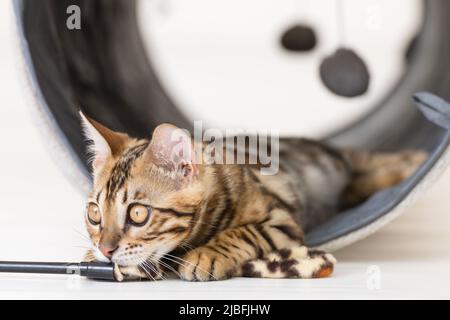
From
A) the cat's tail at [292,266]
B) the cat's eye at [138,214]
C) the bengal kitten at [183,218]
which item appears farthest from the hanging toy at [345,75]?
the cat's eye at [138,214]

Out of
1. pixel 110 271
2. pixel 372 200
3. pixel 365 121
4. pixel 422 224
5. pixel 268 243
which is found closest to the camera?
pixel 110 271

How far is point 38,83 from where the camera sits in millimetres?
1544

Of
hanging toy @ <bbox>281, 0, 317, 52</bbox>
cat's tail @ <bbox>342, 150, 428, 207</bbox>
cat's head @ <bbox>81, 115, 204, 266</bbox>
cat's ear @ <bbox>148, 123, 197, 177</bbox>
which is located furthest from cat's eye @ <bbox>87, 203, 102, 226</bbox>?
hanging toy @ <bbox>281, 0, 317, 52</bbox>

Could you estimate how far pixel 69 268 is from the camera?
54.9 inches

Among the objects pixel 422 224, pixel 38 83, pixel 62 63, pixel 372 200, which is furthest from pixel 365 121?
pixel 38 83

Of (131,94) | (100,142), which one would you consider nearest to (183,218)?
(100,142)

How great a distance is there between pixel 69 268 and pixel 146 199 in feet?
0.55

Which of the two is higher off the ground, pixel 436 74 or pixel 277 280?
pixel 436 74

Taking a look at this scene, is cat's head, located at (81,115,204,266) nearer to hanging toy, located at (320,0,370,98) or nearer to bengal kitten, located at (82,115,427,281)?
bengal kitten, located at (82,115,427,281)

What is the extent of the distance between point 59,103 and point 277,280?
1.74 ft

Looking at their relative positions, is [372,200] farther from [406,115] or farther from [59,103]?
[59,103]

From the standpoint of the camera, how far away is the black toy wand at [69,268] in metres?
1.38

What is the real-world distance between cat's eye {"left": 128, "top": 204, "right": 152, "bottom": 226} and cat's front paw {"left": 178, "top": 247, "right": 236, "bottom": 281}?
0.32ft

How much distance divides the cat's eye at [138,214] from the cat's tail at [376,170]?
27.1 inches
